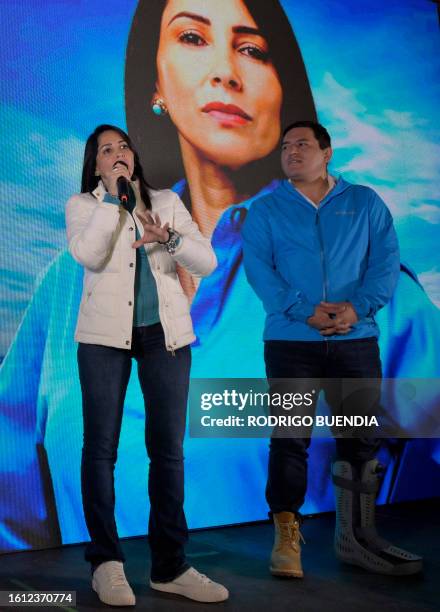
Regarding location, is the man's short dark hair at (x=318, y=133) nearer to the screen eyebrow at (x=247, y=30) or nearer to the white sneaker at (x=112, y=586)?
the screen eyebrow at (x=247, y=30)

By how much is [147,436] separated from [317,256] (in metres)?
0.83

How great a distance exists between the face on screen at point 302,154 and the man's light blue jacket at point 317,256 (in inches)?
2.5

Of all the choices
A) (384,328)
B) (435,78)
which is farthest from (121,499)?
(435,78)

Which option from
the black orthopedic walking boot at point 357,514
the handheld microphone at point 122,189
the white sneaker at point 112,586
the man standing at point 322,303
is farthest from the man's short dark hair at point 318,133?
the white sneaker at point 112,586

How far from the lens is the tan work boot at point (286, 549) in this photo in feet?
8.09

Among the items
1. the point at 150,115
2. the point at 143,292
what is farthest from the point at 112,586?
the point at 150,115

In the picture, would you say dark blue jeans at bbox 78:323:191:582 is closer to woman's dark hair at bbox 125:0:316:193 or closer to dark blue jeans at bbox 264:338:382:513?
dark blue jeans at bbox 264:338:382:513

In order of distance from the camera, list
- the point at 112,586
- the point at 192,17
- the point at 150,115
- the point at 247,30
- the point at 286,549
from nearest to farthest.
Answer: the point at 112,586, the point at 286,549, the point at 150,115, the point at 192,17, the point at 247,30

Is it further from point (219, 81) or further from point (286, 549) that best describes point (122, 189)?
point (219, 81)

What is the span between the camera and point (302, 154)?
8.94 feet

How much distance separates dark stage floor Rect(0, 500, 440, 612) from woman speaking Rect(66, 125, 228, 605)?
0.11 m

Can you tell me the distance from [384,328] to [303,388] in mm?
1350

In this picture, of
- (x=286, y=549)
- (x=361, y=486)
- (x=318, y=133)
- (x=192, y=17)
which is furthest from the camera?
(x=192, y=17)

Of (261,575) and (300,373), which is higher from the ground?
(300,373)
